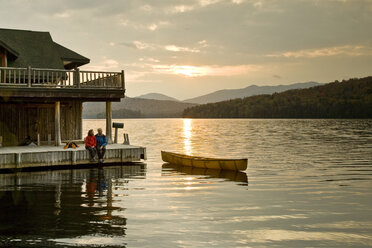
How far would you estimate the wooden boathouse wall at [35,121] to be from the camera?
93.1 ft

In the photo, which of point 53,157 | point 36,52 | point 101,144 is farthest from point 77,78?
point 36,52

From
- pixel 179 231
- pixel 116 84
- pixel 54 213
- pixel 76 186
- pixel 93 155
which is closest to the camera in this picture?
pixel 179 231

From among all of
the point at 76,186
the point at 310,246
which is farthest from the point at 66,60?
the point at 310,246

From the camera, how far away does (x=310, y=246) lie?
34.0ft

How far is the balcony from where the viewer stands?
81.4ft

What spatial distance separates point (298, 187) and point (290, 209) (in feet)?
18.9

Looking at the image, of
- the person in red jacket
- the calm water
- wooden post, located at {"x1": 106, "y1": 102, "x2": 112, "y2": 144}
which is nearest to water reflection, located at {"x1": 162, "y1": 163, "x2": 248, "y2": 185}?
the calm water

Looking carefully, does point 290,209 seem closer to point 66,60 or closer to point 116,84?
point 116,84

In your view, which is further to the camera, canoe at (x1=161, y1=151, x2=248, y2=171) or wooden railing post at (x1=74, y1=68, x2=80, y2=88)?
wooden railing post at (x1=74, y1=68, x2=80, y2=88)

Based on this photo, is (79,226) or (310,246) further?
(79,226)

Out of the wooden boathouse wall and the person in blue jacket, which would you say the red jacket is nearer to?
the person in blue jacket

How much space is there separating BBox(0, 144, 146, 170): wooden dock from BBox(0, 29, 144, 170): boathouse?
2616 millimetres

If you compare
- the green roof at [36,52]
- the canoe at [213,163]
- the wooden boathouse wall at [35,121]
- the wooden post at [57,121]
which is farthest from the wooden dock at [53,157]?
the green roof at [36,52]

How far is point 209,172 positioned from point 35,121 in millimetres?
13301
